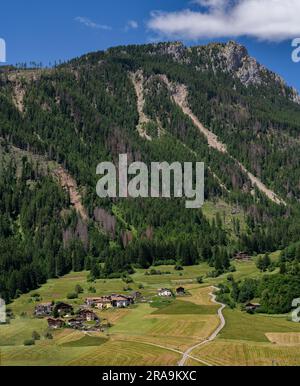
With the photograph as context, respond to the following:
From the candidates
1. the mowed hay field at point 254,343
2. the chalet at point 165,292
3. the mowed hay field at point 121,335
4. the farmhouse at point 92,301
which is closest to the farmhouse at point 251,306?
the mowed hay field at point 254,343

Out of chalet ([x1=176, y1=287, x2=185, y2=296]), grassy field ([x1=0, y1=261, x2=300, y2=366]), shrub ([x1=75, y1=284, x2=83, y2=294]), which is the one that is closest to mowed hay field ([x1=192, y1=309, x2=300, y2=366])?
grassy field ([x1=0, y1=261, x2=300, y2=366])

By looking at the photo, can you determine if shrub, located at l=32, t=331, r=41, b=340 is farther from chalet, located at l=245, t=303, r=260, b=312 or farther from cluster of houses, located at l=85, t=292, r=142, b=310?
chalet, located at l=245, t=303, r=260, b=312

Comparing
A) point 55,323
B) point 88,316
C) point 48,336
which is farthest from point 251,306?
point 48,336

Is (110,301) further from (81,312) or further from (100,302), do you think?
(81,312)

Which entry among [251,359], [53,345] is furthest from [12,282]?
[251,359]
